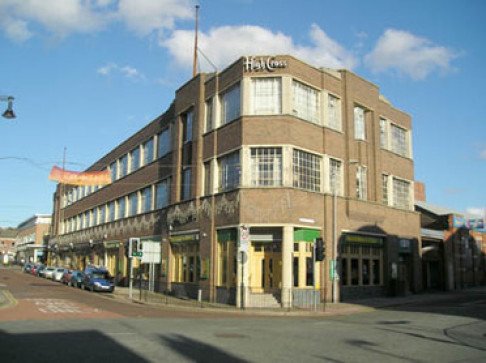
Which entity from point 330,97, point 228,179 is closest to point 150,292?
point 228,179

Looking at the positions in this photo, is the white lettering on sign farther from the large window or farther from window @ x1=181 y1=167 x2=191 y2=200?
the large window

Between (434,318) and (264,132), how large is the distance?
42.8 feet

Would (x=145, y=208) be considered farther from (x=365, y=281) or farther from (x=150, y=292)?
(x=365, y=281)

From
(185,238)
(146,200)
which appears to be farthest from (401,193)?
(146,200)

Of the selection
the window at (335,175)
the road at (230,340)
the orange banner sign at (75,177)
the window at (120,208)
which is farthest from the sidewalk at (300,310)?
the window at (120,208)

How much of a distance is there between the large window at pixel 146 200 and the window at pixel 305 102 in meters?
17.7

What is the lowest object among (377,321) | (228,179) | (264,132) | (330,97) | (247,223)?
(377,321)

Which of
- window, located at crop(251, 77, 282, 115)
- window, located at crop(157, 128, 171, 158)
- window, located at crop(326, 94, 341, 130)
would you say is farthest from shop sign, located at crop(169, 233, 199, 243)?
window, located at crop(326, 94, 341, 130)

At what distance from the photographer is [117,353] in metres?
11.3

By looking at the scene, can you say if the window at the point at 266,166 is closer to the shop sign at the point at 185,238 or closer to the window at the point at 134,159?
the shop sign at the point at 185,238

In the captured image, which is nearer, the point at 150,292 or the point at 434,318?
the point at 434,318

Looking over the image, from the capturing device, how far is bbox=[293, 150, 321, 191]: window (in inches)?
1156

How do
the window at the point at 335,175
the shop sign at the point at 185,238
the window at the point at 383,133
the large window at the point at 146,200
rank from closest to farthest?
the window at the point at 335,175 → the shop sign at the point at 185,238 → the window at the point at 383,133 → the large window at the point at 146,200

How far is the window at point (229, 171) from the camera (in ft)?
97.5
